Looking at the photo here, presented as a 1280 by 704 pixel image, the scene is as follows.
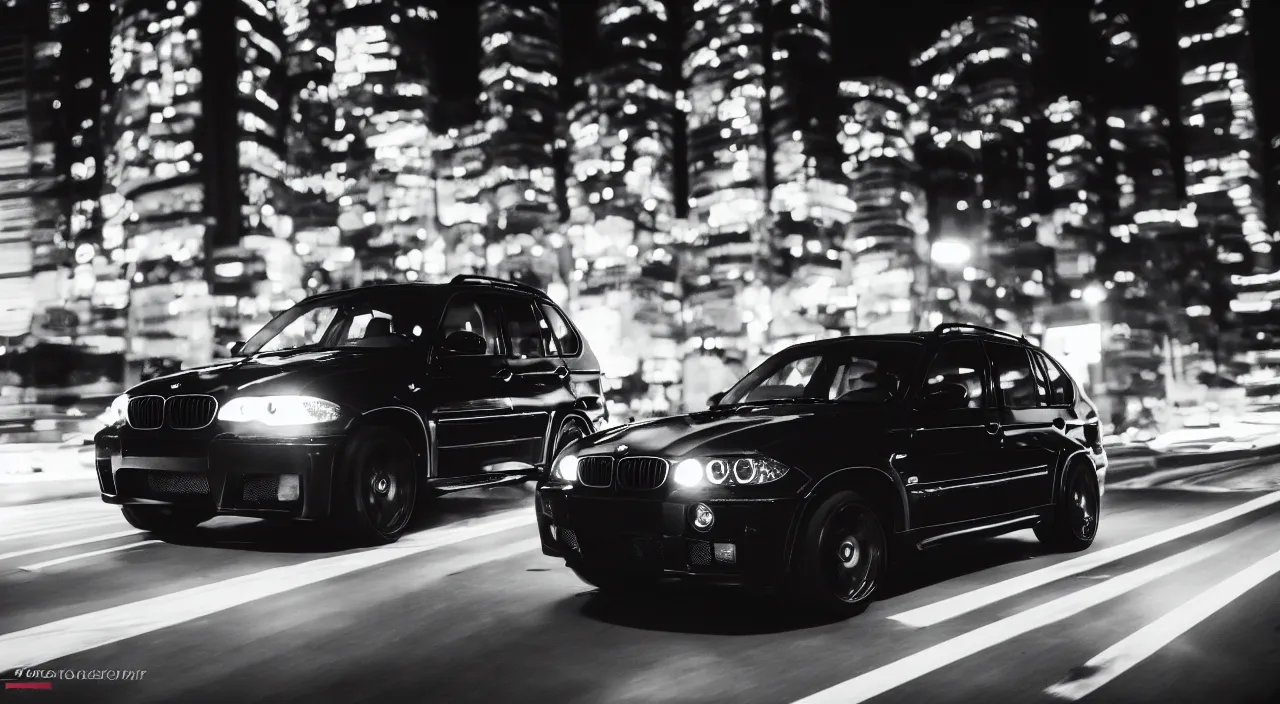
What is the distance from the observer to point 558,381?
8.96 meters

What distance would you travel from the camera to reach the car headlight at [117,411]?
7164 millimetres

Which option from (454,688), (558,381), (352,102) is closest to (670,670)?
(454,688)

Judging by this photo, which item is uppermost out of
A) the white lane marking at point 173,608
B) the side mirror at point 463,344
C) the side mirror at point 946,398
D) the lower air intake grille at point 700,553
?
the side mirror at point 463,344

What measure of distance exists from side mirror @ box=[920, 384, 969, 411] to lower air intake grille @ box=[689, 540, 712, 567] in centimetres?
163

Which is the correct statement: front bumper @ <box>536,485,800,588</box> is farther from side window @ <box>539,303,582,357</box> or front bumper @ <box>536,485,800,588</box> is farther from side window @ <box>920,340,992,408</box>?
side window @ <box>539,303,582,357</box>

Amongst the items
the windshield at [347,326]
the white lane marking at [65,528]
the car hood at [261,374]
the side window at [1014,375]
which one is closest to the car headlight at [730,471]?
the side window at [1014,375]

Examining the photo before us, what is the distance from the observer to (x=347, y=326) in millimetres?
8047

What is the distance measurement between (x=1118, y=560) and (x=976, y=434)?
1612mm

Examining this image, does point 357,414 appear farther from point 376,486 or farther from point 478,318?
point 478,318

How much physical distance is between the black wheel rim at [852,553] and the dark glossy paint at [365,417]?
333cm

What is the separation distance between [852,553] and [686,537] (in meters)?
0.92

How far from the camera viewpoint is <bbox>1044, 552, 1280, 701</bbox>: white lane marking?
3984mm

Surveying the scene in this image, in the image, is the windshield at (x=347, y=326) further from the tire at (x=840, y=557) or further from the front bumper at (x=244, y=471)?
the tire at (x=840, y=557)

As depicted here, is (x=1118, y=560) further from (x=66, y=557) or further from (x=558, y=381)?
(x=66, y=557)
